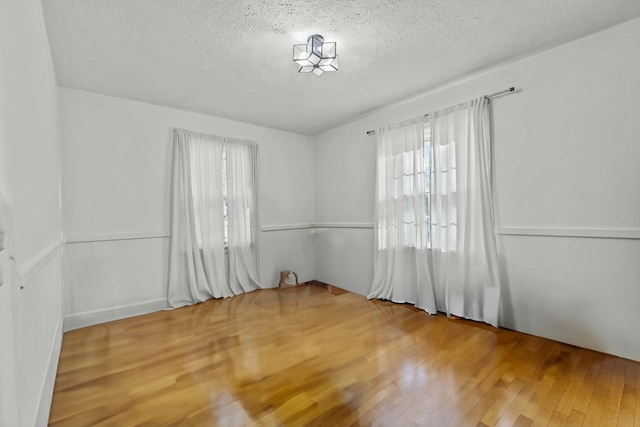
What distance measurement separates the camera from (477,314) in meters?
2.78

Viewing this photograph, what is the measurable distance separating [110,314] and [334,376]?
2642 mm

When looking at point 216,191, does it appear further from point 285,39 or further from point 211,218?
point 285,39

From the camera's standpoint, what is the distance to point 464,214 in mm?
2863

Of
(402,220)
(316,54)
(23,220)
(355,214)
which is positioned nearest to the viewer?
(23,220)

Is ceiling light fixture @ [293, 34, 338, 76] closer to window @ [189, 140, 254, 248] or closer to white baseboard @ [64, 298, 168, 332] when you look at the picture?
window @ [189, 140, 254, 248]

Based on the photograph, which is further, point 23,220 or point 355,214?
point 355,214

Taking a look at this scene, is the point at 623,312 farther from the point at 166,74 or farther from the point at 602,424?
the point at 166,74

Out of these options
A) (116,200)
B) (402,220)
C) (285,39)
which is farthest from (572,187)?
(116,200)

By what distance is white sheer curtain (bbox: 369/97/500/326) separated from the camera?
2.74 m

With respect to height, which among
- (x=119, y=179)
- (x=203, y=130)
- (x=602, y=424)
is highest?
(x=203, y=130)

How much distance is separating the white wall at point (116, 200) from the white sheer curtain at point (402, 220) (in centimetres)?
236

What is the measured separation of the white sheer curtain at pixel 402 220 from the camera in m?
3.21

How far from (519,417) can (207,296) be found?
11.0ft

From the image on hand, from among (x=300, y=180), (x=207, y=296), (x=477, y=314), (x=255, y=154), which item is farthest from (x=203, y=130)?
(x=477, y=314)
